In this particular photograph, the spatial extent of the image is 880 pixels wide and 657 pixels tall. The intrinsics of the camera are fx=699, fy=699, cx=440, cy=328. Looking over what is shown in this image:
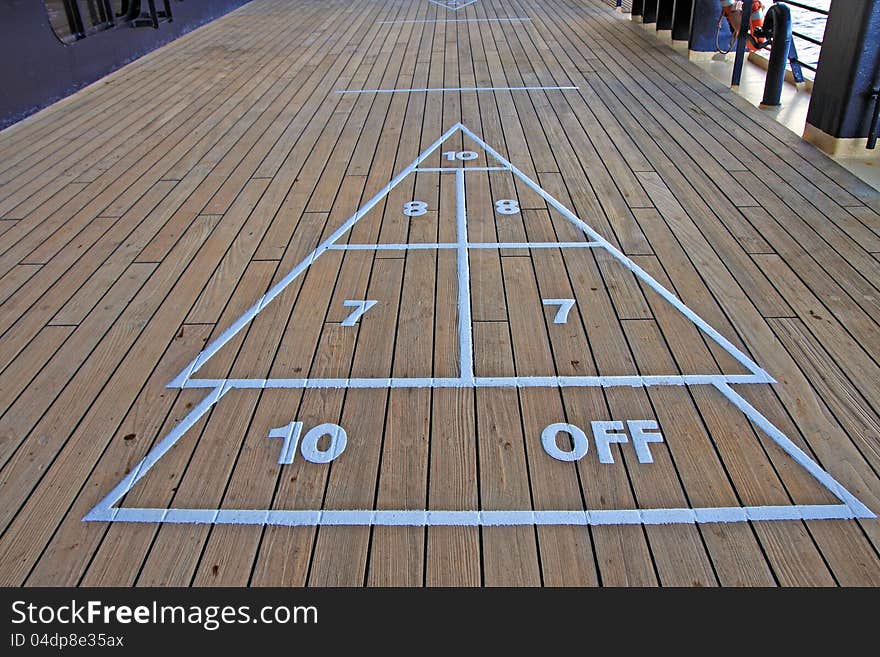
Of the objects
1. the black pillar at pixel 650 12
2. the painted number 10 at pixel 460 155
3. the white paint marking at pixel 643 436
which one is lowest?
the white paint marking at pixel 643 436

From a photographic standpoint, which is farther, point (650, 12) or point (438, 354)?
point (650, 12)

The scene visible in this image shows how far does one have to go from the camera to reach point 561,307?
2607 millimetres

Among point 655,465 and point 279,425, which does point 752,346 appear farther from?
point 279,425

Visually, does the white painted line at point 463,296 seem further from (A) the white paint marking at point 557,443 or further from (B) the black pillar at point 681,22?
(B) the black pillar at point 681,22

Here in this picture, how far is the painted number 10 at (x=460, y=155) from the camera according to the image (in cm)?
411

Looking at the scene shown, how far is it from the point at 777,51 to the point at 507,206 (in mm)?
2764

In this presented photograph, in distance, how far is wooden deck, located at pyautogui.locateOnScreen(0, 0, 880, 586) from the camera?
1702 mm

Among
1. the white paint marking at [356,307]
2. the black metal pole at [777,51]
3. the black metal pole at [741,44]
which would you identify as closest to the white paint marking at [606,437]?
the white paint marking at [356,307]

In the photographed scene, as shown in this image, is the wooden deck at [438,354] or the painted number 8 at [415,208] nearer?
the wooden deck at [438,354]

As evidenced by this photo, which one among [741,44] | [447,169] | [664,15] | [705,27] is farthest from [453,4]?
[447,169]

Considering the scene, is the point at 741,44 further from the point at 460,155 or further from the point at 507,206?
the point at 507,206

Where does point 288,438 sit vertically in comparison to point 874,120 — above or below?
below
